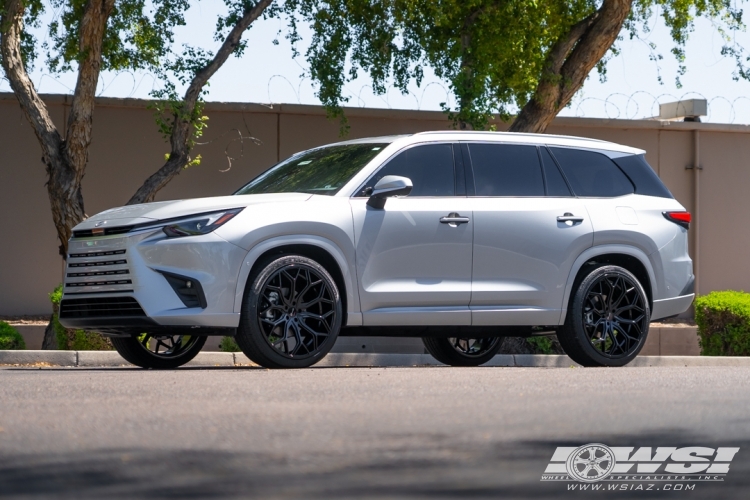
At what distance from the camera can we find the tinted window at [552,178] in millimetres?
9992

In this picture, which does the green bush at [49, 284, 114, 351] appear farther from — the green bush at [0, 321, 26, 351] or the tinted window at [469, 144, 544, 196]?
the tinted window at [469, 144, 544, 196]

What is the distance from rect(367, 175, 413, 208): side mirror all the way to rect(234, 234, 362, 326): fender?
495 mm

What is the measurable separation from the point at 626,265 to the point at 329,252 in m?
2.92

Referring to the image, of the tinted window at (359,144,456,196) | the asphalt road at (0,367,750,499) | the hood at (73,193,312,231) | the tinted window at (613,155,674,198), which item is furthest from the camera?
the tinted window at (613,155,674,198)

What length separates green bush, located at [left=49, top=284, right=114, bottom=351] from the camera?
13211 mm

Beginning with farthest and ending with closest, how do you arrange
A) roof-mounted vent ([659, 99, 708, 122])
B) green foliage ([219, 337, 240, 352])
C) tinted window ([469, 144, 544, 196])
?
roof-mounted vent ([659, 99, 708, 122]) → green foliage ([219, 337, 240, 352]) → tinted window ([469, 144, 544, 196])

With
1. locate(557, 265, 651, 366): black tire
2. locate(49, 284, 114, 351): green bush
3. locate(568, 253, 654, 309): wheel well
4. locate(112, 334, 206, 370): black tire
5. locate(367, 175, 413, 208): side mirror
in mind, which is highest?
locate(367, 175, 413, 208): side mirror

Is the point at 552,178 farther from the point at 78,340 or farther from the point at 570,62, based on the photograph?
the point at 570,62

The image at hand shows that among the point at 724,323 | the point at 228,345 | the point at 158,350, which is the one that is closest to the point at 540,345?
the point at 724,323

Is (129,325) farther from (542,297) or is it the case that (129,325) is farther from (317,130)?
(317,130)

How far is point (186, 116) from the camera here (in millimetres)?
14453

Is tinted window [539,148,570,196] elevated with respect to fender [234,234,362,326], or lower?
elevated

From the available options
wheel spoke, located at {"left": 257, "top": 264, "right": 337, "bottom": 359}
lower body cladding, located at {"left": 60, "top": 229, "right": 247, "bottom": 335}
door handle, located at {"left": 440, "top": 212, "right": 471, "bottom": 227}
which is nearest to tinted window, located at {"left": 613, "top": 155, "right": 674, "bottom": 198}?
door handle, located at {"left": 440, "top": 212, "right": 471, "bottom": 227}

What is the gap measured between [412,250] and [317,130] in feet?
29.9
